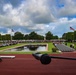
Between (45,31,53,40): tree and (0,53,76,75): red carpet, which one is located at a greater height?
(45,31,53,40): tree

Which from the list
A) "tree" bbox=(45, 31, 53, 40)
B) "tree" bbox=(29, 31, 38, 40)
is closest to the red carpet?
"tree" bbox=(45, 31, 53, 40)

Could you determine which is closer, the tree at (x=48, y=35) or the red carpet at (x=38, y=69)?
the red carpet at (x=38, y=69)

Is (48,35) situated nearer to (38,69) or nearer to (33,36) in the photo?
(33,36)

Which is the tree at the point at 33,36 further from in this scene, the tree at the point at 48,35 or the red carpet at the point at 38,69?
the red carpet at the point at 38,69

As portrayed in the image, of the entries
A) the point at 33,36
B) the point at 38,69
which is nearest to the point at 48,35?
the point at 33,36

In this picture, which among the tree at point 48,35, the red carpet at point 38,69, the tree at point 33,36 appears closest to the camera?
the red carpet at point 38,69

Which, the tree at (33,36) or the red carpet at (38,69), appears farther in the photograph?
the tree at (33,36)

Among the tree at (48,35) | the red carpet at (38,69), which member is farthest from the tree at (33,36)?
the red carpet at (38,69)

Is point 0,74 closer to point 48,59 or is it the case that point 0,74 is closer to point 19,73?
point 19,73

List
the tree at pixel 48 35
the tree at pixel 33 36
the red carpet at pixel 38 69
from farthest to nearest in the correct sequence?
the tree at pixel 33 36 → the tree at pixel 48 35 → the red carpet at pixel 38 69

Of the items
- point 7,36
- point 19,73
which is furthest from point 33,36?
point 19,73

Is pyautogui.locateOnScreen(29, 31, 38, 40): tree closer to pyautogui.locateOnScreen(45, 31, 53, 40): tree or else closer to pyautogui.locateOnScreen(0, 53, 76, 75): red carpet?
pyautogui.locateOnScreen(45, 31, 53, 40): tree

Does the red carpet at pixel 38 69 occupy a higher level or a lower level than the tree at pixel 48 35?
lower

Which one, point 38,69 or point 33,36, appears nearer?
point 38,69
